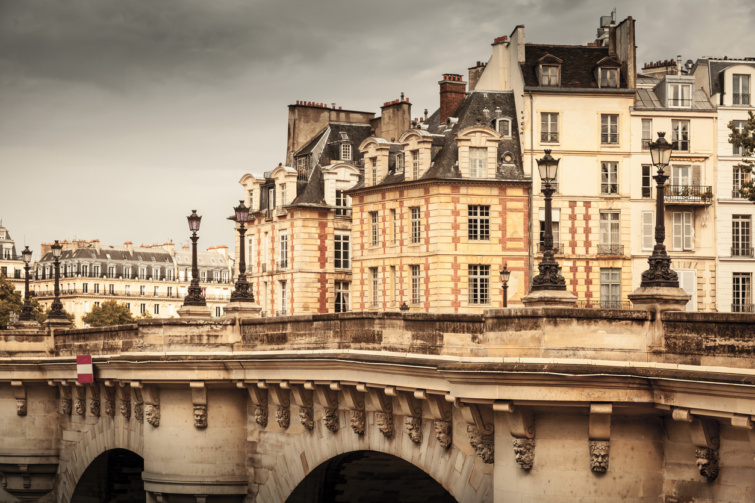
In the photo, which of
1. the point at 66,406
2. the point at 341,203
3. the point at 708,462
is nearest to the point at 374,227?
the point at 341,203

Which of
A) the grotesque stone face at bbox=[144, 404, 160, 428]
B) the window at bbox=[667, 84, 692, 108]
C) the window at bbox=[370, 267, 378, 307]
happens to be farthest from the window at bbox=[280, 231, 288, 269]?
the grotesque stone face at bbox=[144, 404, 160, 428]

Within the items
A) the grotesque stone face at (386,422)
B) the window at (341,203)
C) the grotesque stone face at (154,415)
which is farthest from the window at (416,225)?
the grotesque stone face at (386,422)

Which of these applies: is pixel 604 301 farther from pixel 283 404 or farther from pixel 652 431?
pixel 652 431

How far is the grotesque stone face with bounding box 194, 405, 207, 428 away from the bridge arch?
1272 mm

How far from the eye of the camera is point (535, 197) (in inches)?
2514

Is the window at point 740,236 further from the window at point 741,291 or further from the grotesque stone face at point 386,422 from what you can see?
the grotesque stone face at point 386,422

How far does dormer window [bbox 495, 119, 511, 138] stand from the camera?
6450 centimetres

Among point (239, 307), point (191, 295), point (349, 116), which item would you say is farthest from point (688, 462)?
point (349, 116)

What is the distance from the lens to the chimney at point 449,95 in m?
69.4

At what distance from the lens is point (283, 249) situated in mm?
73375

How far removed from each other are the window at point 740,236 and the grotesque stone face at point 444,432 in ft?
154

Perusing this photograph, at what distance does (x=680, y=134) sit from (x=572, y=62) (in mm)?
6163

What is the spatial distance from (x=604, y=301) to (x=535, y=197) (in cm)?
575

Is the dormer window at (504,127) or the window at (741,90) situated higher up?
the window at (741,90)
